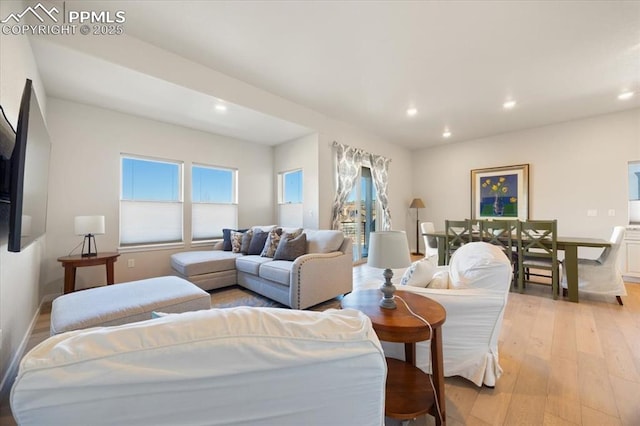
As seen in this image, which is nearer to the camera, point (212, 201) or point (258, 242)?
point (258, 242)

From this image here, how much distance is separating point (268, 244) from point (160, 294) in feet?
5.86

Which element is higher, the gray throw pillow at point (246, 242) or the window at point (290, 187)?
the window at point (290, 187)

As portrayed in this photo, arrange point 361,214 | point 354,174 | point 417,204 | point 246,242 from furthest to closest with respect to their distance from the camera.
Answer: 1. point 417,204
2. point 361,214
3. point 354,174
4. point 246,242

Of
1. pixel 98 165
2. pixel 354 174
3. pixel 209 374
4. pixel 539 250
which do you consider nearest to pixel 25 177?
pixel 209 374

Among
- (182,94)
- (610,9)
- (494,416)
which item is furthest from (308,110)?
(494,416)

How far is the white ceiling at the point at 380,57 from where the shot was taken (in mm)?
2217

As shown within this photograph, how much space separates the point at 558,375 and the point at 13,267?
13.0 feet

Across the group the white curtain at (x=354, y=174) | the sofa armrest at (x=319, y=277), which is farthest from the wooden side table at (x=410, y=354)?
the white curtain at (x=354, y=174)

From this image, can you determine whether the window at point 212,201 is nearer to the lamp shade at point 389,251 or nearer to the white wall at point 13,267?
the white wall at point 13,267

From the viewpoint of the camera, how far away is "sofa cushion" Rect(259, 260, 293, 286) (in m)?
2.94

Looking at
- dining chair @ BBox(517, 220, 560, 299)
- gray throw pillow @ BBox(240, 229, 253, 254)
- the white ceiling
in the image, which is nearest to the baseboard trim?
gray throw pillow @ BBox(240, 229, 253, 254)

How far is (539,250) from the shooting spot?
3.69m

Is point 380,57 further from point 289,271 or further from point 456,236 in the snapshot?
point 456,236

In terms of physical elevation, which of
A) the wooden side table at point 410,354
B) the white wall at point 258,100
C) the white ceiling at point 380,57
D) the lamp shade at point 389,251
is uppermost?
the white ceiling at point 380,57
